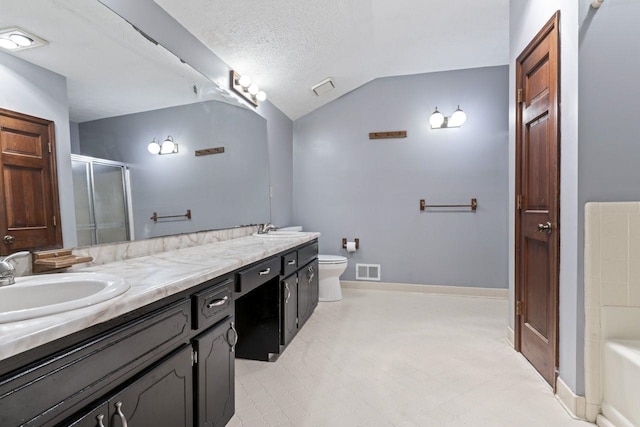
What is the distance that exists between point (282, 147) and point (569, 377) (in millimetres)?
3016

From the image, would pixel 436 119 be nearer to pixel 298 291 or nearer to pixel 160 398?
pixel 298 291

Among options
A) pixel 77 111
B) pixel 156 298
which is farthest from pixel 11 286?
pixel 77 111

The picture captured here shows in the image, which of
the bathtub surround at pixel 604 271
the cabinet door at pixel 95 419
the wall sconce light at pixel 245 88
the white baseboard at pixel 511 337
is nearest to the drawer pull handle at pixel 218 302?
the cabinet door at pixel 95 419

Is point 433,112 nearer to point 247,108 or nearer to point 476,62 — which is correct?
point 476,62

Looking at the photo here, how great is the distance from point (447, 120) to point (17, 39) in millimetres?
3391

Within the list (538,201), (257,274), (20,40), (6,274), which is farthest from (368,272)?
(20,40)

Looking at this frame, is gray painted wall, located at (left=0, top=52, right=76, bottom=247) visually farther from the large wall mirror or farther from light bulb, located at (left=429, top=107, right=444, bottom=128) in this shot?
light bulb, located at (left=429, top=107, right=444, bottom=128)

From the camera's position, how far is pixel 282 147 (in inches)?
137

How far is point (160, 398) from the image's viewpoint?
928mm

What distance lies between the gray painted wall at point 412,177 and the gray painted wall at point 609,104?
1.92 m

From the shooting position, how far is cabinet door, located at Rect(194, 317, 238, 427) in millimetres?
1131

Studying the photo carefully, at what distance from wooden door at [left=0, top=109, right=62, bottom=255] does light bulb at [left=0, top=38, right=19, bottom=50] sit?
0.69 feet

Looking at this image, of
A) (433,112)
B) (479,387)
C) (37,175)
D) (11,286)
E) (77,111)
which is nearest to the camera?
(11,286)

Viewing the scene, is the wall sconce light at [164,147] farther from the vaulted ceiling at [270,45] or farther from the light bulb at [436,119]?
the light bulb at [436,119]
